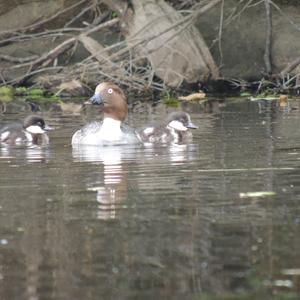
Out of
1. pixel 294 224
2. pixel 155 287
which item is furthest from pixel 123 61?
pixel 155 287

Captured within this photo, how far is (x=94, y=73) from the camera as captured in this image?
1862cm

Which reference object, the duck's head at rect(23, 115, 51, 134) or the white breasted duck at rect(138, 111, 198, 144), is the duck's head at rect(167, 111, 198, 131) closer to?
the white breasted duck at rect(138, 111, 198, 144)

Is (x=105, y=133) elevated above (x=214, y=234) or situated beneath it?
elevated above

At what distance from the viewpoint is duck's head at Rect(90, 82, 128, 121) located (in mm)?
12898

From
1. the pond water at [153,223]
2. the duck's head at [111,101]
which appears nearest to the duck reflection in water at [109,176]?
the pond water at [153,223]

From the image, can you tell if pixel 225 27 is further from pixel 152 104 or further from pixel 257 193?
pixel 257 193

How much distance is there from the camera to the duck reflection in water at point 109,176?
23.2ft

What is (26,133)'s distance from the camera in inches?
502

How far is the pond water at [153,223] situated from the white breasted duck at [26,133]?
137 cm

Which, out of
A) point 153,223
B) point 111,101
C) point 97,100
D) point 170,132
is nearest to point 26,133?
point 97,100

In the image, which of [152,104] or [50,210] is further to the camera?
[152,104]

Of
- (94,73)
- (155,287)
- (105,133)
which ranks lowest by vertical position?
(155,287)

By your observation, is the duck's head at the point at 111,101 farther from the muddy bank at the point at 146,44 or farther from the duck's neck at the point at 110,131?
the muddy bank at the point at 146,44

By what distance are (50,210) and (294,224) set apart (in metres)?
1.54
